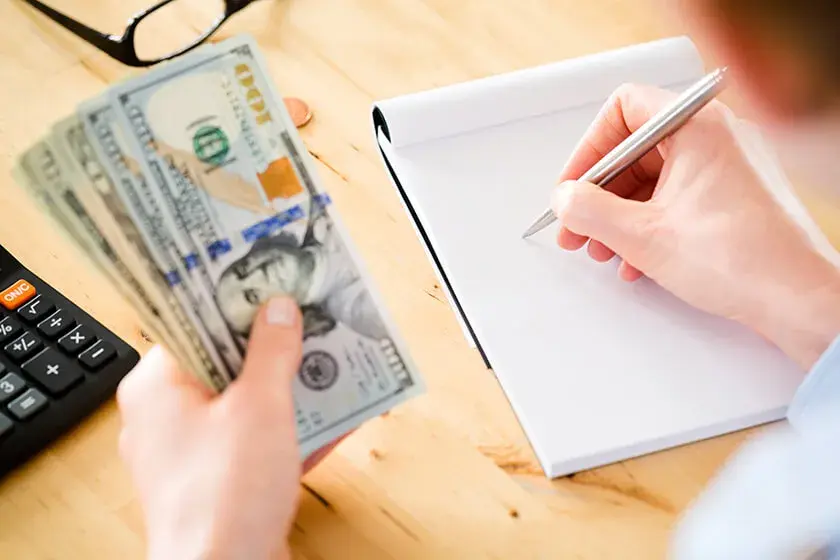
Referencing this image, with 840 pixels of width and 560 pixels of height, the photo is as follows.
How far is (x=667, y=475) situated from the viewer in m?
0.51

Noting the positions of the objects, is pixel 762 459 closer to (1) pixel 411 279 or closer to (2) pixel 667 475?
(2) pixel 667 475

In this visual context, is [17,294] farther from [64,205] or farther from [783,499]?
[783,499]

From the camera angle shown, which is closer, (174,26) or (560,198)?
(560,198)

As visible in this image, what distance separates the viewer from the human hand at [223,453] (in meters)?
0.41

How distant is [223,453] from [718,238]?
335 mm

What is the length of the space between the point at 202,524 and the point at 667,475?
27cm

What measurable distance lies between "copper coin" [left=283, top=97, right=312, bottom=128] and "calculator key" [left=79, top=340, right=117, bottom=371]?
24cm

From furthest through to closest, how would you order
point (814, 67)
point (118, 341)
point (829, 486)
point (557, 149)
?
point (557, 149)
point (118, 341)
point (829, 486)
point (814, 67)

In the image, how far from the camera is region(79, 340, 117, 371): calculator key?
535 mm

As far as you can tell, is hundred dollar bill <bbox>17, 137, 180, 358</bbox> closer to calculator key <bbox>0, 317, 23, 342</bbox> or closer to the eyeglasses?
calculator key <bbox>0, 317, 23, 342</bbox>

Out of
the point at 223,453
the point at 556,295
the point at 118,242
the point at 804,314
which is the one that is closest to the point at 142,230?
the point at 118,242

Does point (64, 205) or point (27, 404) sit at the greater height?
point (64, 205)

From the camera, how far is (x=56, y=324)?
548mm

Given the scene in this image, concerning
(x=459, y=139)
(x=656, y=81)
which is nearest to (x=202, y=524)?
(x=459, y=139)
